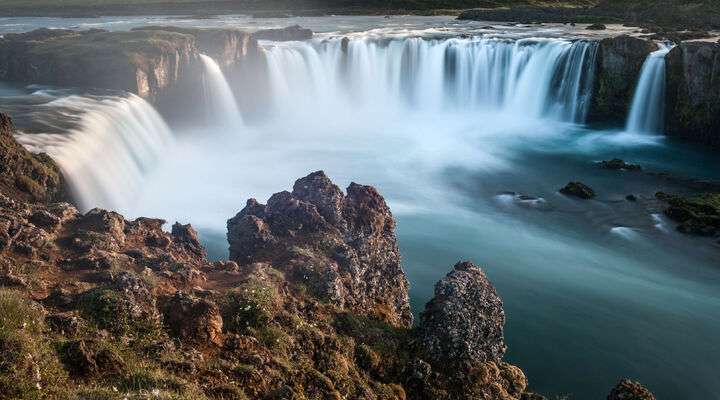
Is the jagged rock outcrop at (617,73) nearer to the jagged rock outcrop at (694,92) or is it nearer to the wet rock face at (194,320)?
the jagged rock outcrop at (694,92)

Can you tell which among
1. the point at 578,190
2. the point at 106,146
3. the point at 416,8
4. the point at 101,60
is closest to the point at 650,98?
the point at 578,190

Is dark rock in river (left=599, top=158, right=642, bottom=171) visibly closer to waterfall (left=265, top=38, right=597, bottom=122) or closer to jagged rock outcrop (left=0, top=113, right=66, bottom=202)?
waterfall (left=265, top=38, right=597, bottom=122)

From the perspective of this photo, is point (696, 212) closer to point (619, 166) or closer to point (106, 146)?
point (619, 166)

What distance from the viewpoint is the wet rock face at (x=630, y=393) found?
567 inches

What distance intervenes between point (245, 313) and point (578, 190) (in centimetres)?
A: 2652

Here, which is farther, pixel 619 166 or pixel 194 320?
pixel 619 166

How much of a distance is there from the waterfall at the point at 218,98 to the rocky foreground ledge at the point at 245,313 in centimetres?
3005

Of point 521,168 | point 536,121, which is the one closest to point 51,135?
point 521,168

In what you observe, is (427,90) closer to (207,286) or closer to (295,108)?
(295,108)

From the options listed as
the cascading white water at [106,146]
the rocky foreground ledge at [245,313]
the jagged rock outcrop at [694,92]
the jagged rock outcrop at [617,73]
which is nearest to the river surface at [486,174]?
the cascading white water at [106,146]

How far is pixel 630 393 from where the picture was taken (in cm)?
1445

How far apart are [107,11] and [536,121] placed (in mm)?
80477

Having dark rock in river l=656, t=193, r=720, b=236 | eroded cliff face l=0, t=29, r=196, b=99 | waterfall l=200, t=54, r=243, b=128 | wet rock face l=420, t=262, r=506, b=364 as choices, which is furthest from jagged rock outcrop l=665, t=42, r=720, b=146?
wet rock face l=420, t=262, r=506, b=364

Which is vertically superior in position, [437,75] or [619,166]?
[437,75]
